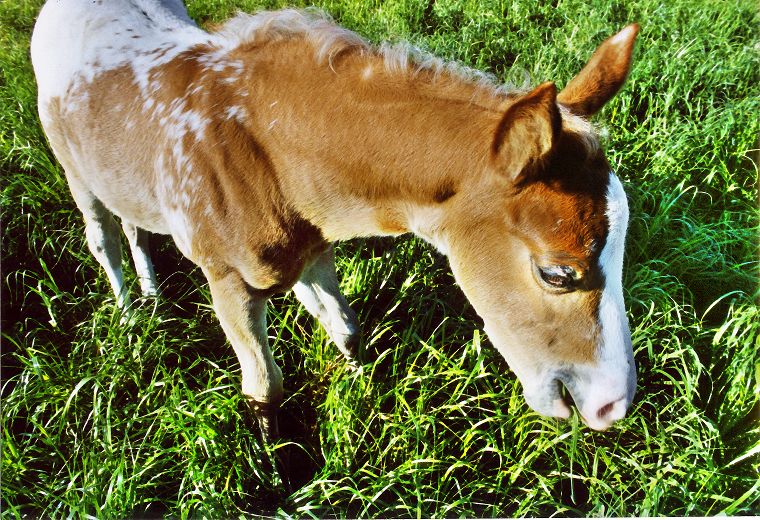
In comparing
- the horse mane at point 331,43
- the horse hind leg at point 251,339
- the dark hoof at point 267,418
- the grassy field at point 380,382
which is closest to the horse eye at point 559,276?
the horse mane at point 331,43

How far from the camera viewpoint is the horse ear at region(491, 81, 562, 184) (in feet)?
3.95

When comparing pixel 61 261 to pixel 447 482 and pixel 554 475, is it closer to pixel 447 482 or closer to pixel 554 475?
pixel 447 482

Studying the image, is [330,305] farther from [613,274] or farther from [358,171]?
[613,274]

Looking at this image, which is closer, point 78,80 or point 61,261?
point 78,80

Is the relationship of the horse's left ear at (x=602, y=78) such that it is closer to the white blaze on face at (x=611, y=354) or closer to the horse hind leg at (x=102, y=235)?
the white blaze on face at (x=611, y=354)

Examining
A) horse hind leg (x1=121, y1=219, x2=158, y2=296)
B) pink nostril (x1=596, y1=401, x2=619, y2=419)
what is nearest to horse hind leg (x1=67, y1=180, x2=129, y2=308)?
horse hind leg (x1=121, y1=219, x2=158, y2=296)

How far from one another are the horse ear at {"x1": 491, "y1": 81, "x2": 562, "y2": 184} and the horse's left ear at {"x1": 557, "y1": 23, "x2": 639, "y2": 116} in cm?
32

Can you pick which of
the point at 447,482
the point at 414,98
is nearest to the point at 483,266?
the point at 414,98

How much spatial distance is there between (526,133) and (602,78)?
460 millimetres

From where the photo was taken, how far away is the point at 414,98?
1.57 meters

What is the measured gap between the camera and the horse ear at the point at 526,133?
1.20m

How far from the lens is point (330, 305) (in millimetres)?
2514

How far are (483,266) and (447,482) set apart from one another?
3.55 feet

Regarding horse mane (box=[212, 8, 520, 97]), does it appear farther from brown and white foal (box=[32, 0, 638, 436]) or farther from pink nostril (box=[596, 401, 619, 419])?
pink nostril (box=[596, 401, 619, 419])
